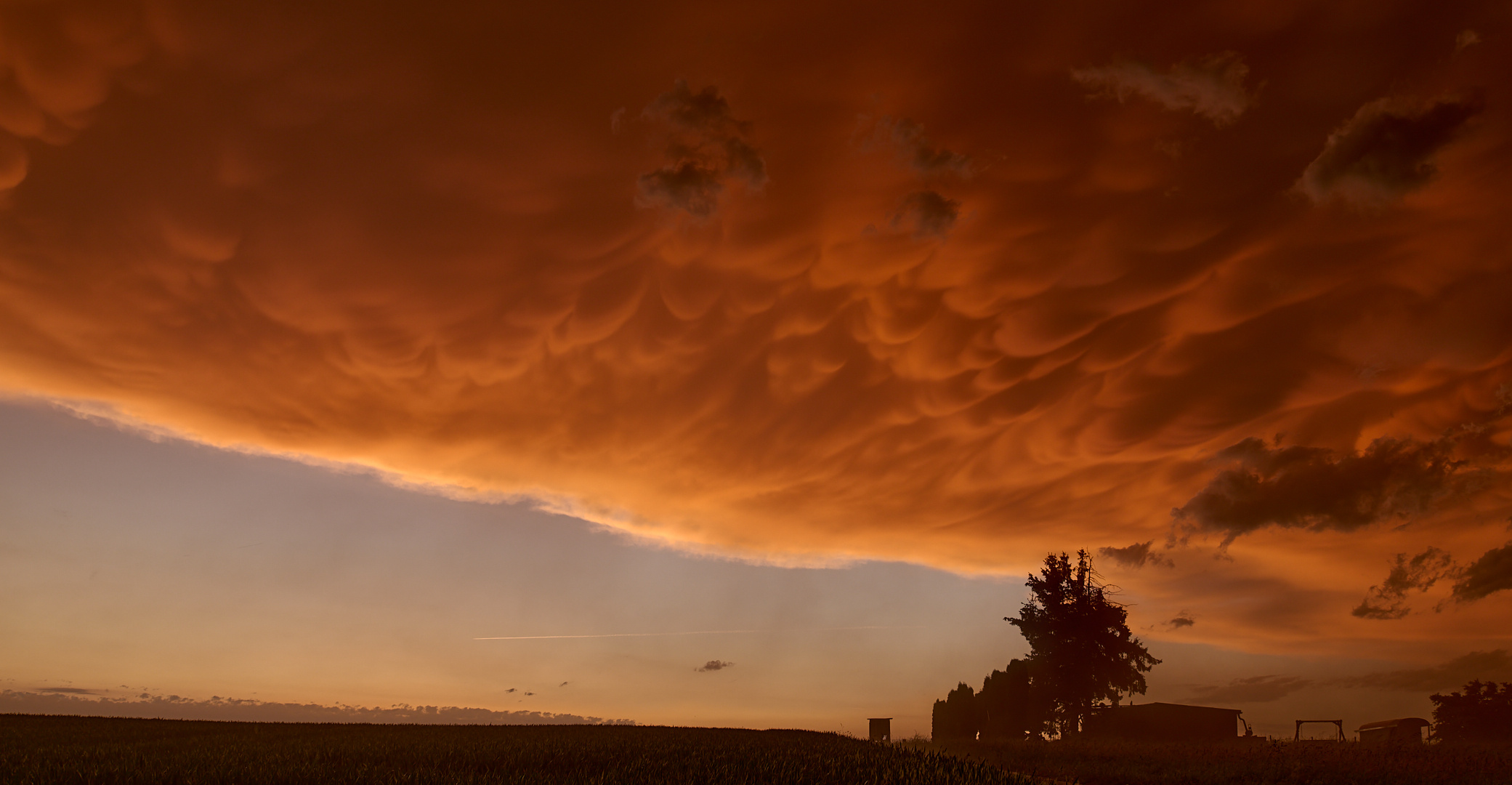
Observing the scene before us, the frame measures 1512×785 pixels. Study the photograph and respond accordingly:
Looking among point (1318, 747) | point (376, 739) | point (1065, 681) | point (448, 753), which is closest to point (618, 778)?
point (448, 753)

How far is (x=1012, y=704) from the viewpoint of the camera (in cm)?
7331

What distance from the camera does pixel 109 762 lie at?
18469mm

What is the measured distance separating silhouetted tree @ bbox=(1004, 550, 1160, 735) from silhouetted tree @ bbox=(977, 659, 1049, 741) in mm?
2235

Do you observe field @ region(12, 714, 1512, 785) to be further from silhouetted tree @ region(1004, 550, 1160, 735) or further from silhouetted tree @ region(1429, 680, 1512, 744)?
silhouetted tree @ region(1429, 680, 1512, 744)

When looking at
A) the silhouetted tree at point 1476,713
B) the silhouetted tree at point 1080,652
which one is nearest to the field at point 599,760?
the silhouetted tree at point 1080,652

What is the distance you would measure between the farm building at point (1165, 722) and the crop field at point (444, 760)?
40135mm

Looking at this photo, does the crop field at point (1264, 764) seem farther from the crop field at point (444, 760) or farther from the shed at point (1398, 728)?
the shed at point (1398, 728)

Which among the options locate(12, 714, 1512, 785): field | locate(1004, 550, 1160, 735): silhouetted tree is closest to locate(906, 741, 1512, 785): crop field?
locate(12, 714, 1512, 785): field

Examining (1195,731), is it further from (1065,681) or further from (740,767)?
(740,767)

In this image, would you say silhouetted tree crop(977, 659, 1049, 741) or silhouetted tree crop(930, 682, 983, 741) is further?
silhouetted tree crop(930, 682, 983, 741)

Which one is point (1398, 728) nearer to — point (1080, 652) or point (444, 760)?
point (1080, 652)

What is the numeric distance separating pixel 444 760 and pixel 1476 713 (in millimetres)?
102920

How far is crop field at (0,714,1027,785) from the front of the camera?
1581 cm

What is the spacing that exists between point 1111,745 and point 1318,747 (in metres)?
7.82
